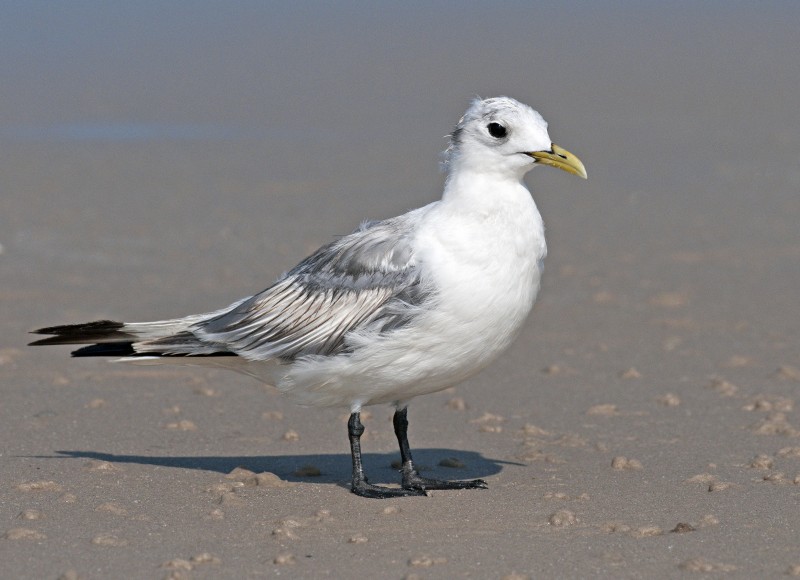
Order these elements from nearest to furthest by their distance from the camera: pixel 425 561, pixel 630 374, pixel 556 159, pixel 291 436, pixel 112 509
Result: 1. pixel 425 561
2. pixel 112 509
3. pixel 556 159
4. pixel 291 436
5. pixel 630 374

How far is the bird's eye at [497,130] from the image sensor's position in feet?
20.8

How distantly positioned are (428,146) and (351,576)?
10.9 meters

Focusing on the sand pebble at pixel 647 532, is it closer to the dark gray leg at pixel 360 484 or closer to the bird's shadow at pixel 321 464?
the dark gray leg at pixel 360 484

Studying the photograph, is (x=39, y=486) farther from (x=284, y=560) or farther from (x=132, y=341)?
(x=284, y=560)

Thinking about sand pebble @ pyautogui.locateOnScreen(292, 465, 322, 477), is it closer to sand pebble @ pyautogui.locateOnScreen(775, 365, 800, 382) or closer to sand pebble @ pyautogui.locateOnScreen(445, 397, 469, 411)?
sand pebble @ pyautogui.locateOnScreen(445, 397, 469, 411)

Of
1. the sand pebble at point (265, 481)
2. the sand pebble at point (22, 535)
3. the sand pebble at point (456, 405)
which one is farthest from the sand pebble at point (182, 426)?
the sand pebble at point (22, 535)

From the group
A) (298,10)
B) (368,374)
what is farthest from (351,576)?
(298,10)

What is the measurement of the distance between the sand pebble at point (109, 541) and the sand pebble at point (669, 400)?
11.9ft

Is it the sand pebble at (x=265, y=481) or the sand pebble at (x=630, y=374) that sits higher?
the sand pebble at (x=630, y=374)

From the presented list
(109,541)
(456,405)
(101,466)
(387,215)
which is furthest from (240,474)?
(387,215)

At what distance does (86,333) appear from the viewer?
22.3 feet

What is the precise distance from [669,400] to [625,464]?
1.38 m

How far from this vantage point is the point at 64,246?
38.7ft

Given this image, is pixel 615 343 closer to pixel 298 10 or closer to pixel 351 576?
pixel 351 576
